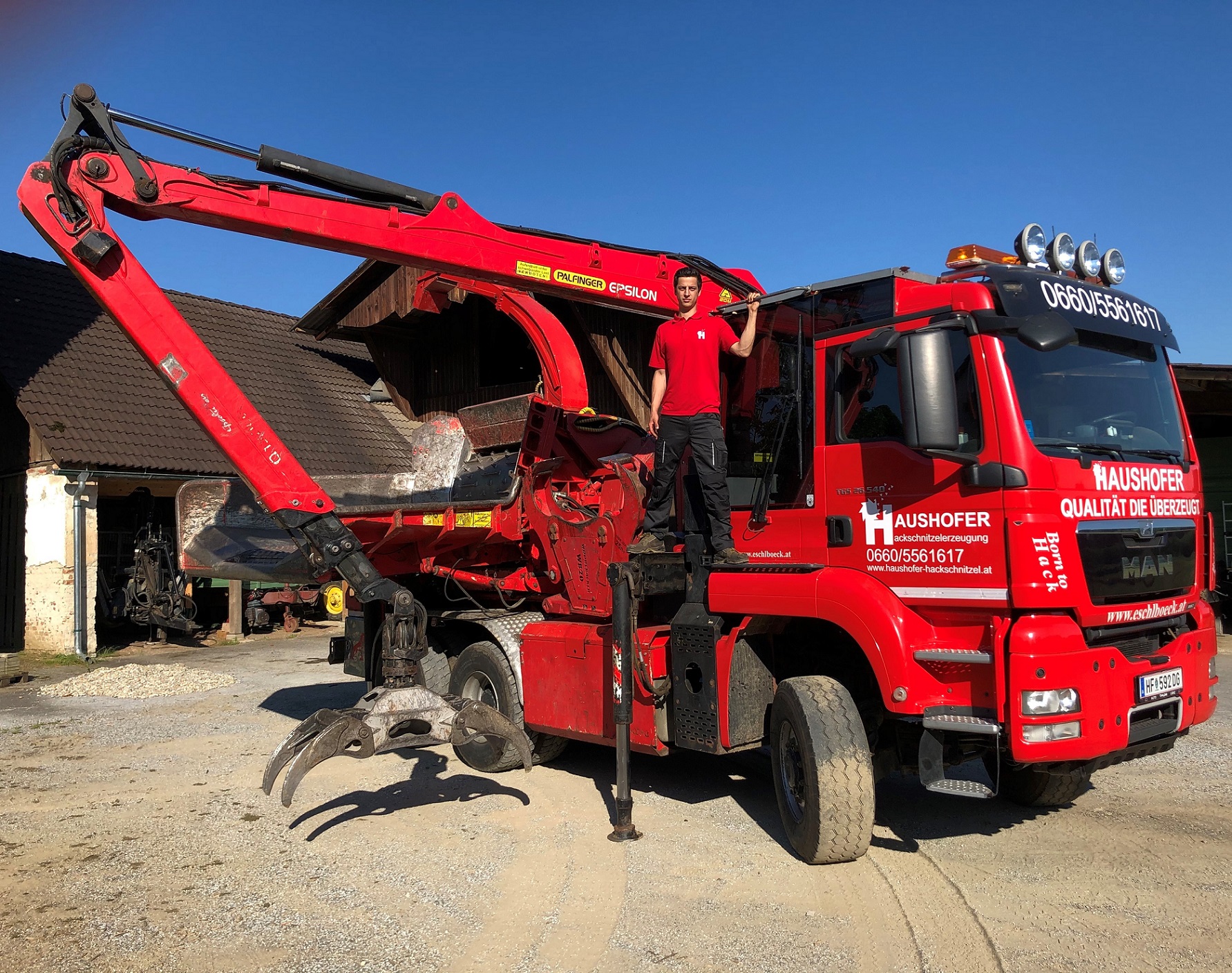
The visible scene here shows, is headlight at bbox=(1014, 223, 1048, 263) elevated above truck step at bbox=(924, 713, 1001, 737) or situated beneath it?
elevated above

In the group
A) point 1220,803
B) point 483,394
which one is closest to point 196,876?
point 1220,803

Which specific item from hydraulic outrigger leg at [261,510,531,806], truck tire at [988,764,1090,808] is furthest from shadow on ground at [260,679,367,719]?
truck tire at [988,764,1090,808]

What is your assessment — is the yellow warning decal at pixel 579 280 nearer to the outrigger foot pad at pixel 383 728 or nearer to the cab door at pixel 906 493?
the cab door at pixel 906 493

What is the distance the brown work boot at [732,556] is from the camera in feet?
17.7

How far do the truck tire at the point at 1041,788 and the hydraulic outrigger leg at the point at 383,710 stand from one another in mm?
2894

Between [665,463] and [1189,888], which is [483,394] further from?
[1189,888]

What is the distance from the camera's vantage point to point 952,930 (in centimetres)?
407

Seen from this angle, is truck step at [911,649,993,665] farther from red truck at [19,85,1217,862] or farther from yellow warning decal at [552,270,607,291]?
yellow warning decal at [552,270,607,291]

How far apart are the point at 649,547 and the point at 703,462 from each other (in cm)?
66

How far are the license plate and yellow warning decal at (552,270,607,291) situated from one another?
4.17m

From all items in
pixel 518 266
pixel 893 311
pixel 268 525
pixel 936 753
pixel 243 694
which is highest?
pixel 518 266

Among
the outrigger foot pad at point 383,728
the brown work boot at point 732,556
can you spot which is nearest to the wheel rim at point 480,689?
the outrigger foot pad at point 383,728

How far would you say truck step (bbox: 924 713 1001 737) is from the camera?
13.8 feet

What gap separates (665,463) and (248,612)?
41.8 feet
